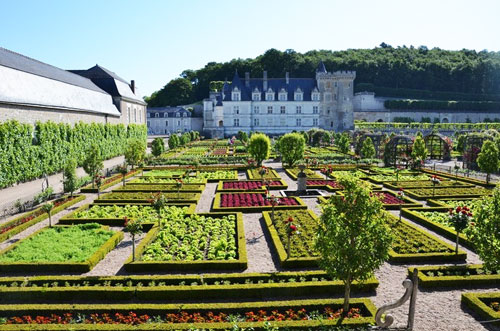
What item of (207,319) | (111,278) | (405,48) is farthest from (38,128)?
(405,48)

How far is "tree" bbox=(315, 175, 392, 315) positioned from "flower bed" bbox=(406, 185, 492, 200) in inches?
597

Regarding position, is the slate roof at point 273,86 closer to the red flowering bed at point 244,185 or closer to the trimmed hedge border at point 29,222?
the red flowering bed at point 244,185

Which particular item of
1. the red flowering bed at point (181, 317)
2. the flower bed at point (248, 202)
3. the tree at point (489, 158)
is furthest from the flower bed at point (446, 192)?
the red flowering bed at point (181, 317)

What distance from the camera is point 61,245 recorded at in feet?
45.1

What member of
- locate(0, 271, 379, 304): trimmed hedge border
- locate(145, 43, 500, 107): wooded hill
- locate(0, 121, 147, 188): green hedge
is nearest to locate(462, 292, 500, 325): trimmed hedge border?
locate(0, 271, 379, 304): trimmed hedge border

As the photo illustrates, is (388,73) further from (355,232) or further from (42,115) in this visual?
(355,232)

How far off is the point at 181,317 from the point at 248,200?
1232 centimetres

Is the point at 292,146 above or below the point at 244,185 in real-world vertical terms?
above

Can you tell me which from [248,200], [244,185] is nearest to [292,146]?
[244,185]

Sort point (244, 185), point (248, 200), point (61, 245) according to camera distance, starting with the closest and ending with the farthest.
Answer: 1. point (61, 245)
2. point (248, 200)
3. point (244, 185)

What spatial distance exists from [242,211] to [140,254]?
7.03m

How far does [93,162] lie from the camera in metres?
24.2

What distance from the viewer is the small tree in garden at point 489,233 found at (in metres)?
9.29

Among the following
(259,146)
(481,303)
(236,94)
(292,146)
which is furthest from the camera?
(236,94)
